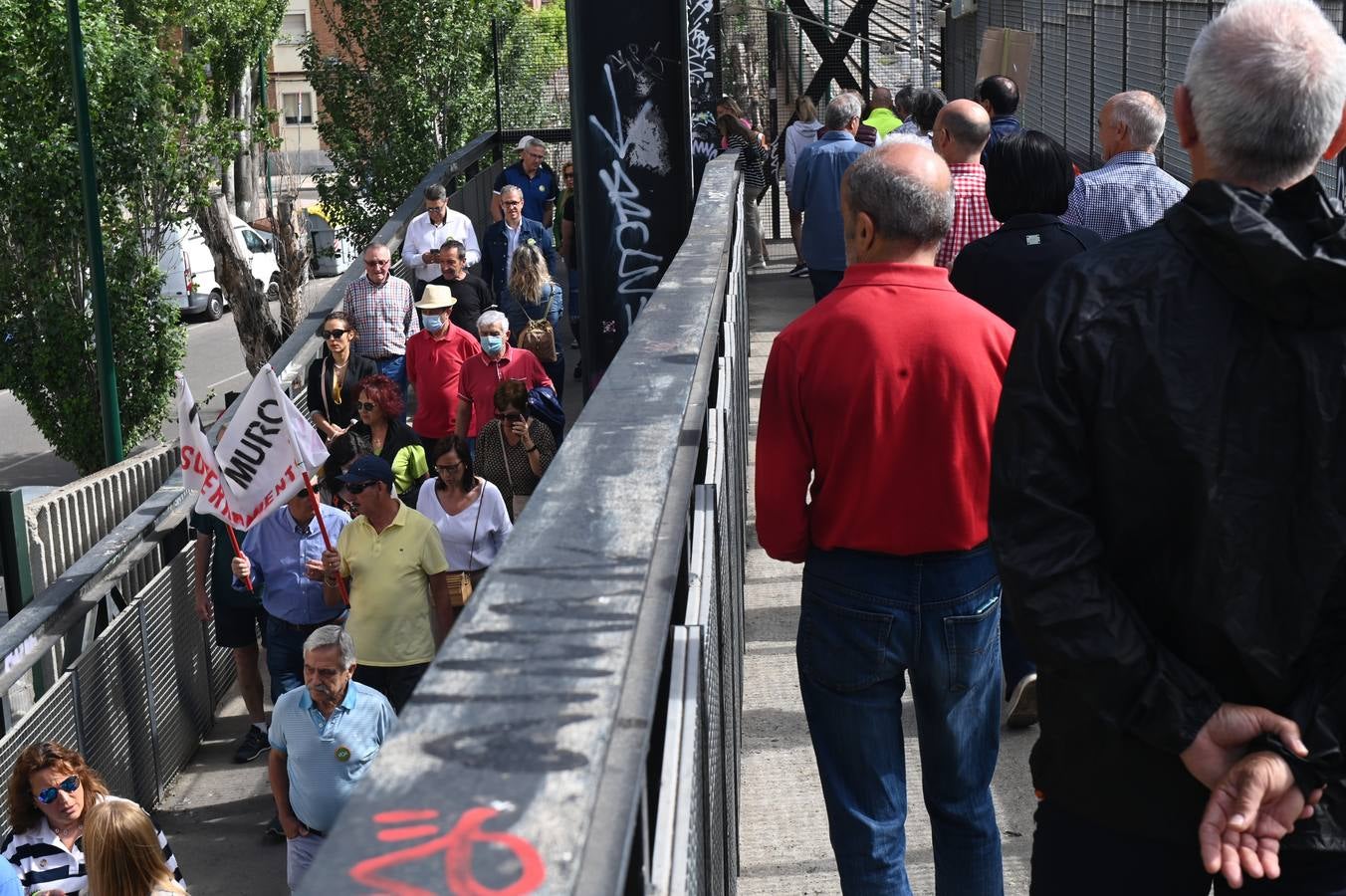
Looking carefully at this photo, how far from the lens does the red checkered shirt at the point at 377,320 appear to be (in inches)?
473

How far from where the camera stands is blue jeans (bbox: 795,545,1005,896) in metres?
3.66

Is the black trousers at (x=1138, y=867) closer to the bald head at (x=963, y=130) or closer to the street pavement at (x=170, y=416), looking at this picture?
the bald head at (x=963, y=130)

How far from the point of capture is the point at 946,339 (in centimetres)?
364

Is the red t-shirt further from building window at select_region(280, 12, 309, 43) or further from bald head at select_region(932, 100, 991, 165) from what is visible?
building window at select_region(280, 12, 309, 43)

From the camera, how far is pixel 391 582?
25.0 feet

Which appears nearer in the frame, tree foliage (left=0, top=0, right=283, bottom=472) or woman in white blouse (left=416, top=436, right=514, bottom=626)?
woman in white blouse (left=416, top=436, right=514, bottom=626)

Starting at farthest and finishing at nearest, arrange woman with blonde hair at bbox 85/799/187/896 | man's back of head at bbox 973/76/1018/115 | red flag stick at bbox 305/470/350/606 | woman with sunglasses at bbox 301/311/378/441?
woman with sunglasses at bbox 301/311/378/441
man's back of head at bbox 973/76/1018/115
red flag stick at bbox 305/470/350/606
woman with blonde hair at bbox 85/799/187/896

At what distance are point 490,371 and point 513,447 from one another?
0.91 metres

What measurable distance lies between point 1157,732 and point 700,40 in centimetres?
1151

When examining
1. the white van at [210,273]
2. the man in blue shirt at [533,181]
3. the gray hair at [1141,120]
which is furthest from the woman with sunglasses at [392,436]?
the white van at [210,273]

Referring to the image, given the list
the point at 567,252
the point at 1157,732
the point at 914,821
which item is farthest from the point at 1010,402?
the point at 567,252

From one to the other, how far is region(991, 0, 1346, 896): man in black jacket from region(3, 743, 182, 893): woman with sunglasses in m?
4.92

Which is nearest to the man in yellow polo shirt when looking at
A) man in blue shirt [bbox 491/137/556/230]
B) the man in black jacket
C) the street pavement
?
the man in black jacket

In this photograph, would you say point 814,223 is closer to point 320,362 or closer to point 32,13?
point 320,362
